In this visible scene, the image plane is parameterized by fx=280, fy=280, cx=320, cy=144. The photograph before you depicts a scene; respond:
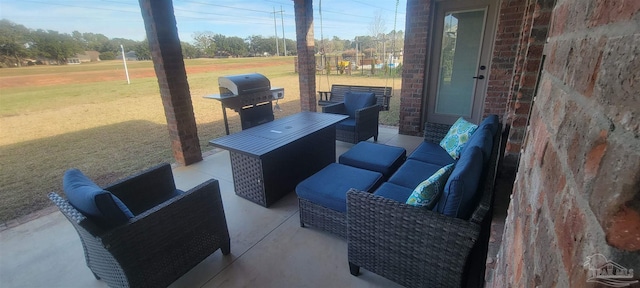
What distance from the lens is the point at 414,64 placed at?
451cm

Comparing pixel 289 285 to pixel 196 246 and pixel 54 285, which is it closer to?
pixel 196 246

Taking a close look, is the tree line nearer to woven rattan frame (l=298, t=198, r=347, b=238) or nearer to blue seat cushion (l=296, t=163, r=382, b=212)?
blue seat cushion (l=296, t=163, r=382, b=212)

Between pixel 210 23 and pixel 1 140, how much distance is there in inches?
415

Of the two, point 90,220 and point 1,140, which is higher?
point 90,220

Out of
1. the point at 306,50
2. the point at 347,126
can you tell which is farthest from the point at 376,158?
the point at 306,50

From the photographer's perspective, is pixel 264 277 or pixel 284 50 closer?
pixel 264 277

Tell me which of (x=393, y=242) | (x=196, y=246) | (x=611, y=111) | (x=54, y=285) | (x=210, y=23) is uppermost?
(x=210, y=23)

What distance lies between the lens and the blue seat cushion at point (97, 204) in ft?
4.75

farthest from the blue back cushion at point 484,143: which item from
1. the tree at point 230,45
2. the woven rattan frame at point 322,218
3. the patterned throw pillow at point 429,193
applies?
the tree at point 230,45

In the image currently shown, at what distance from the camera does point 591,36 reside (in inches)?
15.4

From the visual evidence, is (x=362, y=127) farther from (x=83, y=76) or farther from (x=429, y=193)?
(x=83, y=76)

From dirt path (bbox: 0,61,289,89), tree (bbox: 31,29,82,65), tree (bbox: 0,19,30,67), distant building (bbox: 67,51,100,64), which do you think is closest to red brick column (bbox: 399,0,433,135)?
Result: dirt path (bbox: 0,61,289,89)

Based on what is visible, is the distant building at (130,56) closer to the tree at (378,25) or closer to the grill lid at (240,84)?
the grill lid at (240,84)

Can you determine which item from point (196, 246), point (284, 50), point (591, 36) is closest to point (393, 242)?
point (196, 246)
